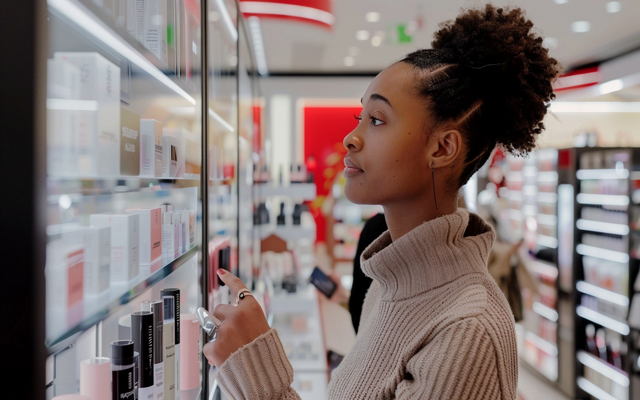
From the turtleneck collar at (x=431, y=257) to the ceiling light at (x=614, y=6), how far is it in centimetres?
536

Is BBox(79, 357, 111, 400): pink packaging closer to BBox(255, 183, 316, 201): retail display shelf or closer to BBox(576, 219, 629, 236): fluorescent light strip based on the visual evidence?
BBox(255, 183, 316, 201): retail display shelf

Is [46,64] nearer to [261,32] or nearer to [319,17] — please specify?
[319,17]

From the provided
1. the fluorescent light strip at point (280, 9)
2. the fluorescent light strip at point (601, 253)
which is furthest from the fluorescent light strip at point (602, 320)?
the fluorescent light strip at point (280, 9)

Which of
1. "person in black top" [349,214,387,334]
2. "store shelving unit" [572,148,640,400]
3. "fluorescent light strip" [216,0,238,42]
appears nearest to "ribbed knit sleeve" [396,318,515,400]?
"person in black top" [349,214,387,334]

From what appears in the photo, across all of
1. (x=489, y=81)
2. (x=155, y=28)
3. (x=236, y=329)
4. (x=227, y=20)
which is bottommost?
(x=236, y=329)

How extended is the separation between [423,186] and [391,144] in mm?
128

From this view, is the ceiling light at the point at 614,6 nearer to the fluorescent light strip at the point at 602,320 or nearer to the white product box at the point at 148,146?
the fluorescent light strip at the point at 602,320

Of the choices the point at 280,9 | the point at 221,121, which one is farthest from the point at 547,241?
the point at 221,121

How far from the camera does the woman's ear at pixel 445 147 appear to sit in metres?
1.13

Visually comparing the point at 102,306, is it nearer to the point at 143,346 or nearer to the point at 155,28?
the point at 143,346

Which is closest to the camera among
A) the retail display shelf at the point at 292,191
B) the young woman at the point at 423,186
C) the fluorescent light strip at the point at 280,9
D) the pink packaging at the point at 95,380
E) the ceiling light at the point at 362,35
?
the pink packaging at the point at 95,380

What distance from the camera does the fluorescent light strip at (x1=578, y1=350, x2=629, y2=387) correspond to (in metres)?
4.32

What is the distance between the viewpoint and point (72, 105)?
821mm

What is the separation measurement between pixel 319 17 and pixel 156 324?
2899 millimetres
